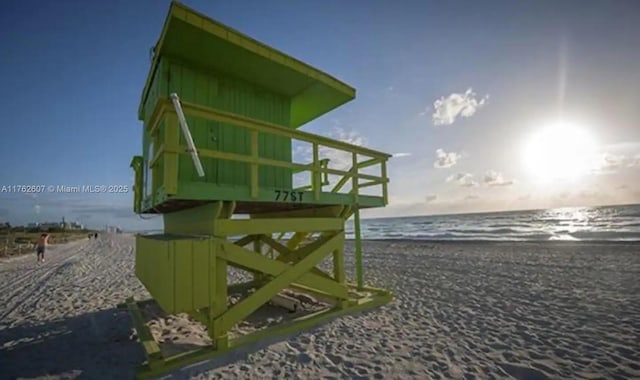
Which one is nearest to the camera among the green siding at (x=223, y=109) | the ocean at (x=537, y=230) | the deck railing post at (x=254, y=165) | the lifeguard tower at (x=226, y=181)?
the lifeguard tower at (x=226, y=181)

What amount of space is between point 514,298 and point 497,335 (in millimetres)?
2854

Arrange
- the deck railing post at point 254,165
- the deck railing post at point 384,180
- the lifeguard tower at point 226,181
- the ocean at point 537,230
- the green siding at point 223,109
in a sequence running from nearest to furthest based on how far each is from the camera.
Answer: the lifeguard tower at point 226,181 < the deck railing post at point 254,165 < the green siding at point 223,109 < the deck railing post at point 384,180 < the ocean at point 537,230

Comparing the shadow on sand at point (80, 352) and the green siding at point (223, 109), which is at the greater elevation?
the green siding at point (223, 109)

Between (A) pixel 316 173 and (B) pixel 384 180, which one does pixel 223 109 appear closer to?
(A) pixel 316 173

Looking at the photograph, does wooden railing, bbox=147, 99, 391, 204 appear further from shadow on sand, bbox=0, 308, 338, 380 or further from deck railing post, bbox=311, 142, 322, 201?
shadow on sand, bbox=0, 308, 338, 380

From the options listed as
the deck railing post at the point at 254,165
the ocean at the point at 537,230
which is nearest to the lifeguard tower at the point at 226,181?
the deck railing post at the point at 254,165

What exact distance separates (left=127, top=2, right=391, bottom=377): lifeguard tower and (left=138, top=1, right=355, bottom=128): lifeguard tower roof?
18mm

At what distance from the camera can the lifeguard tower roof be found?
14.2ft

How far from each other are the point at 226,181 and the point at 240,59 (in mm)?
2101

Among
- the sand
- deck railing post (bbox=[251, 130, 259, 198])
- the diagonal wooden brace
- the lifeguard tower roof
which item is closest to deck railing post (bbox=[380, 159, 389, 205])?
the diagonal wooden brace

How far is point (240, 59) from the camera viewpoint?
505cm

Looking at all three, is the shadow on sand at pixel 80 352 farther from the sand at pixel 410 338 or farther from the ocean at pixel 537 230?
the ocean at pixel 537 230

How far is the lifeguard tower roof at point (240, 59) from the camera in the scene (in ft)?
14.2

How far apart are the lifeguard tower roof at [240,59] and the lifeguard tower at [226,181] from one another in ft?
0.06
